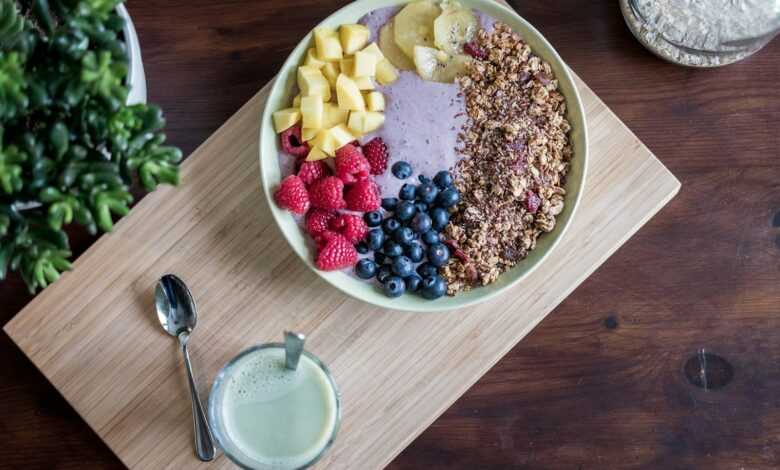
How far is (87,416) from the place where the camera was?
54.4 inches

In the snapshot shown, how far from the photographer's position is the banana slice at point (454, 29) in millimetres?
1362

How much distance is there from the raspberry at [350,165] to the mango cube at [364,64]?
4.8 inches

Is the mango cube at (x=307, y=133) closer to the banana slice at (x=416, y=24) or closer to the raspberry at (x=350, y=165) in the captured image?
the raspberry at (x=350, y=165)

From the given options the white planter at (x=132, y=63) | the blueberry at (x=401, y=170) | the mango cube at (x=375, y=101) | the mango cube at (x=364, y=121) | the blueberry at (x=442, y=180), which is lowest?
the blueberry at (x=442, y=180)

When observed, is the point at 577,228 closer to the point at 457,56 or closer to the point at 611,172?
the point at 611,172

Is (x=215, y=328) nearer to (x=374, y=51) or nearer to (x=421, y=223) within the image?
(x=421, y=223)

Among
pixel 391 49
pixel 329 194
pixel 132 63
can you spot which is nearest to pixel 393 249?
pixel 329 194

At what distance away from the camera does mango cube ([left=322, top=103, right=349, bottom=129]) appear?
1.35 metres

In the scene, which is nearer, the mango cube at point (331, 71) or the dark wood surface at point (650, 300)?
the mango cube at point (331, 71)

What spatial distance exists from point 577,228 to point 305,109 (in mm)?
506

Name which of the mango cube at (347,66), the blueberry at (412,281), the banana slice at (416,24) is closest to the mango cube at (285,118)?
the mango cube at (347,66)

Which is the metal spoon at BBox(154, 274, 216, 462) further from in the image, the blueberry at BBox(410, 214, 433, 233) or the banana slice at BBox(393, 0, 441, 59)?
the banana slice at BBox(393, 0, 441, 59)

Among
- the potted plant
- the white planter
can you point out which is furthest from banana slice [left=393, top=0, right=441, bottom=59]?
the potted plant

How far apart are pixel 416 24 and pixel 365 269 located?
0.42 metres
